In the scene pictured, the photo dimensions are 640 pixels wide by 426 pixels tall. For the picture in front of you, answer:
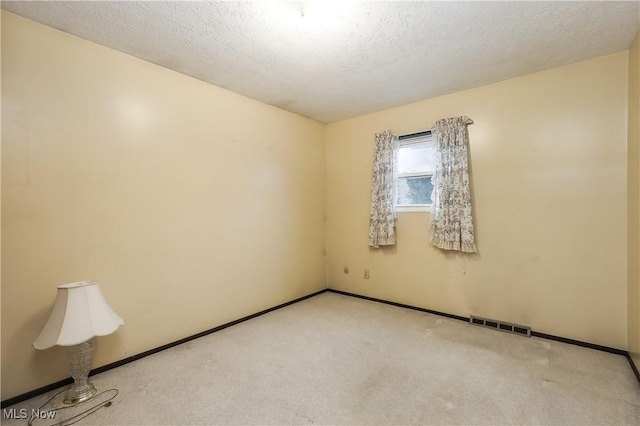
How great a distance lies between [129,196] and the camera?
2373 millimetres

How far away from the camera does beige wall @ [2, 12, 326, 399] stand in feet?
6.18

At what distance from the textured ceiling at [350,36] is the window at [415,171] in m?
0.72

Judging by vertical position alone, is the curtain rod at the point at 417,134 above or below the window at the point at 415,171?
above

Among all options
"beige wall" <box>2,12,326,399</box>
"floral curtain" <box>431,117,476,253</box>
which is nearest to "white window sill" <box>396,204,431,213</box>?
"floral curtain" <box>431,117,476,253</box>

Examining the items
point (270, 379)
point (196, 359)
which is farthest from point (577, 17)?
point (196, 359)

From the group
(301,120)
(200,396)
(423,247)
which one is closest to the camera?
(200,396)

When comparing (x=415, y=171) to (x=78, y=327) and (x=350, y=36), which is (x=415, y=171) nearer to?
(x=350, y=36)

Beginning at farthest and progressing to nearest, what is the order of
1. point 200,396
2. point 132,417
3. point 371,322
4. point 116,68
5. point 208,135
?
point 371,322 → point 208,135 → point 116,68 → point 200,396 → point 132,417

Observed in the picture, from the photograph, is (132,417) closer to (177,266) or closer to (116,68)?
(177,266)

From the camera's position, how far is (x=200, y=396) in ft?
6.09

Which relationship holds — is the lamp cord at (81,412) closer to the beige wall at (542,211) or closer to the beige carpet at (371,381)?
the beige carpet at (371,381)

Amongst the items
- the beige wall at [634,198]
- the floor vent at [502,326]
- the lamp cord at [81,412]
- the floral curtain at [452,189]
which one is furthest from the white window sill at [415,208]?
the lamp cord at [81,412]

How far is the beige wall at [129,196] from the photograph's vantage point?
6.18 ft

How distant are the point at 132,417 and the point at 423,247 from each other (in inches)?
118
